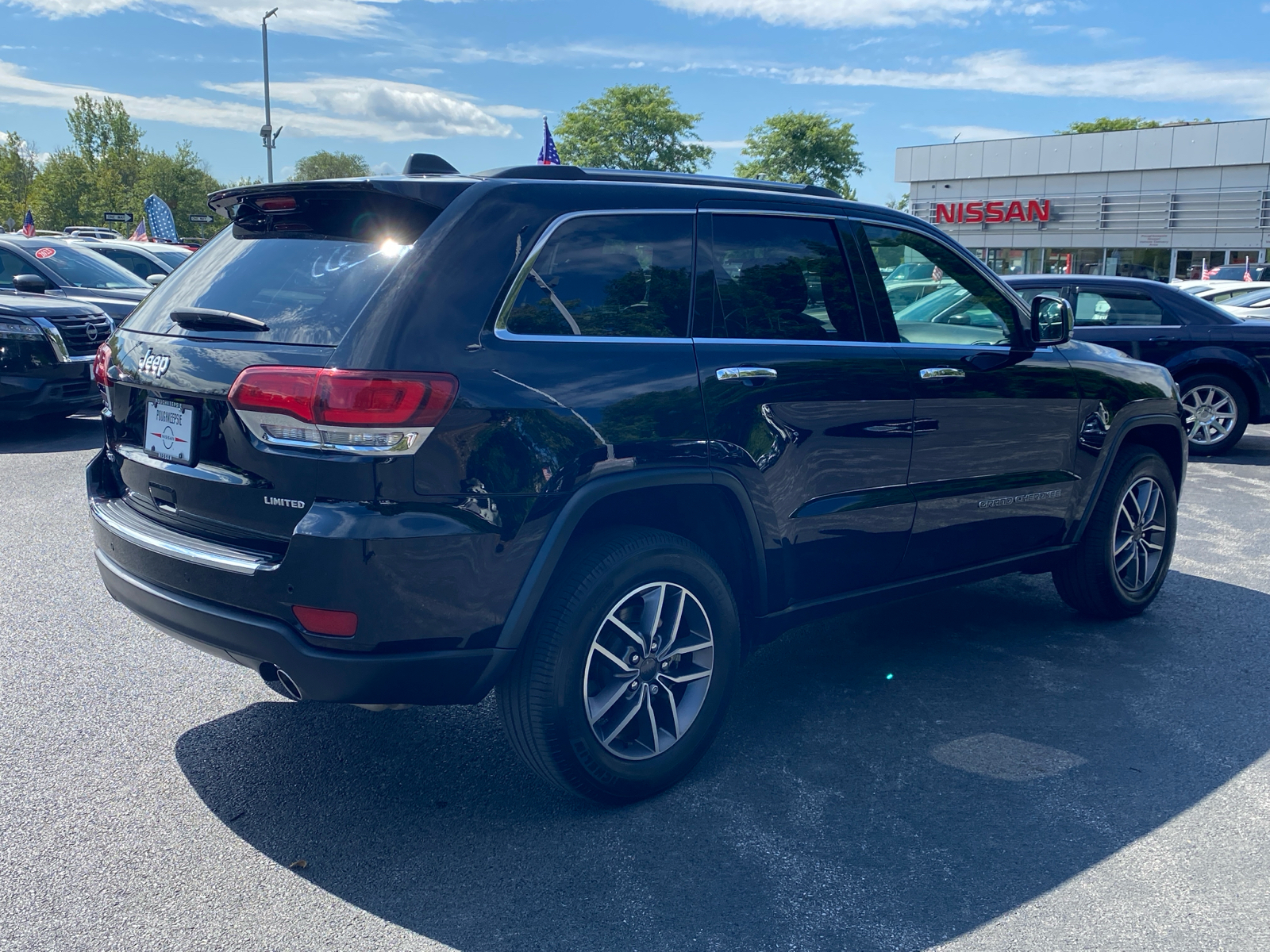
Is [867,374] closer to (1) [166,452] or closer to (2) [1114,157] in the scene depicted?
(1) [166,452]

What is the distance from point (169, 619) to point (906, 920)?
2172 mm

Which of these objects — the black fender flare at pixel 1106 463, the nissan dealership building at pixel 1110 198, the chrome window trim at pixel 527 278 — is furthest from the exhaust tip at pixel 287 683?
the nissan dealership building at pixel 1110 198

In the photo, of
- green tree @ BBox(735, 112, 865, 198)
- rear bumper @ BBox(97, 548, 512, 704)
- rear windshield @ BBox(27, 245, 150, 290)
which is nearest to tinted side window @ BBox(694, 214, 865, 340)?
rear bumper @ BBox(97, 548, 512, 704)

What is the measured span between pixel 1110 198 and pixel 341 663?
147ft

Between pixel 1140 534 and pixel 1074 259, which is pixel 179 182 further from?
pixel 1140 534

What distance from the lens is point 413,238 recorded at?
118 inches

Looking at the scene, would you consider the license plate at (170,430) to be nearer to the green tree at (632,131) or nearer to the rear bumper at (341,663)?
the rear bumper at (341,663)

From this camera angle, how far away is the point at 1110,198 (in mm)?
41906

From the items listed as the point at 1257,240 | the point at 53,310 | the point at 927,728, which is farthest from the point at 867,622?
the point at 1257,240

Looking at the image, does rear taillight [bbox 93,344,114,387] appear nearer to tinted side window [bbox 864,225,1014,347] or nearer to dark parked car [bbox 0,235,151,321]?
tinted side window [bbox 864,225,1014,347]

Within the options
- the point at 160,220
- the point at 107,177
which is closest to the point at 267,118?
the point at 160,220

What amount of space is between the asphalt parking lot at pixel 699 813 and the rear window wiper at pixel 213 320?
1.43 meters

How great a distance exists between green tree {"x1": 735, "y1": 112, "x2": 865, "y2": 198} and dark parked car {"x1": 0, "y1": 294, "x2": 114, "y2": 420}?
184ft

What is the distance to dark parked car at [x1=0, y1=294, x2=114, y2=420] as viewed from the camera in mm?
9445
